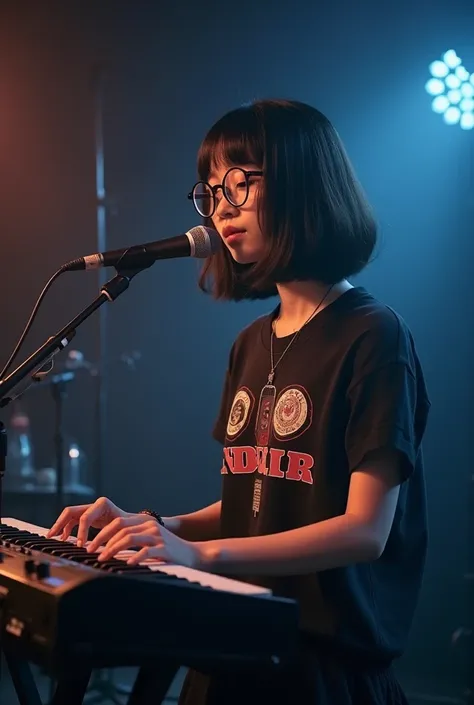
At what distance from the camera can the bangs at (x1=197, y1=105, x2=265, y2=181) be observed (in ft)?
5.14

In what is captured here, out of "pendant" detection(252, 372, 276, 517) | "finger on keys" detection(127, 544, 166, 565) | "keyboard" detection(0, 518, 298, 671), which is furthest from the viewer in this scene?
"pendant" detection(252, 372, 276, 517)

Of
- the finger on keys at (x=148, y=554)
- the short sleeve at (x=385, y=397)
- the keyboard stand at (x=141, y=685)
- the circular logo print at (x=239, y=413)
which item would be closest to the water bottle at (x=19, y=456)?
the circular logo print at (x=239, y=413)

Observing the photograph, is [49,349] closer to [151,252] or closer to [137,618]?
[151,252]

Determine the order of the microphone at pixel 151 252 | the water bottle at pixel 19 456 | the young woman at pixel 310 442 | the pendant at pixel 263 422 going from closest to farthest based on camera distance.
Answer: the young woman at pixel 310 442 → the microphone at pixel 151 252 → the pendant at pixel 263 422 → the water bottle at pixel 19 456

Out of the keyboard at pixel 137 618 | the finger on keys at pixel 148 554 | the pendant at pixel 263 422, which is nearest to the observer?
the keyboard at pixel 137 618

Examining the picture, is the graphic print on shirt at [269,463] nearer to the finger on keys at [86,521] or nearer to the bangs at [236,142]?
the finger on keys at [86,521]

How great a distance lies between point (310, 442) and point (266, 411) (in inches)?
6.0

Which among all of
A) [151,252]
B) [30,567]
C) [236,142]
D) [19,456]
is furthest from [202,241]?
[19,456]

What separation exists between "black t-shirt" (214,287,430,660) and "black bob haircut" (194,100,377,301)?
0.29 feet

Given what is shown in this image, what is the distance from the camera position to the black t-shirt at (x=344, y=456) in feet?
4.43

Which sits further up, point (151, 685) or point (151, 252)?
point (151, 252)

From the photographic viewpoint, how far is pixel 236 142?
159 centimetres

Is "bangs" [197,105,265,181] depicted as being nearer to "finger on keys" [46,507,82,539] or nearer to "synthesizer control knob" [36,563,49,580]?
"finger on keys" [46,507,82,539]

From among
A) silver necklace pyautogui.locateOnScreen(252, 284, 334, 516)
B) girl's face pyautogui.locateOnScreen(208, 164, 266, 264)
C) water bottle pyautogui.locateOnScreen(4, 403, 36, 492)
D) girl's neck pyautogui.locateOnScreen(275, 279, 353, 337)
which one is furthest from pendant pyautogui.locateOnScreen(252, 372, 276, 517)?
water bottle pyautogui.locateOnScreen(4, 403, 36, 492)
